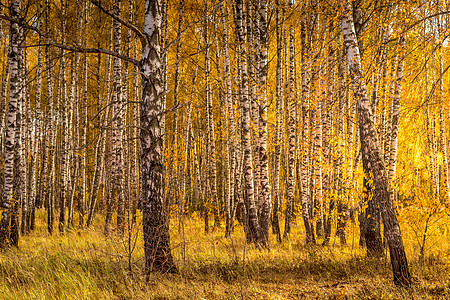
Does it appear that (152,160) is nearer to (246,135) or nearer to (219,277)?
(219,277)

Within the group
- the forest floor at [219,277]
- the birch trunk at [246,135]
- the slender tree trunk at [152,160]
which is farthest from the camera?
the birch trunk at [246,135]

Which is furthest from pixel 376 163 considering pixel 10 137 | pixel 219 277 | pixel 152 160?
pixel 10 137

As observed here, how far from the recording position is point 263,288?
403 centimetres

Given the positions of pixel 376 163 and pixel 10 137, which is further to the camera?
pixel 10 137

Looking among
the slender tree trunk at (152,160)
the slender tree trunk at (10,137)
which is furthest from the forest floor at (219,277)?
the slender tree trunk at (10,137)

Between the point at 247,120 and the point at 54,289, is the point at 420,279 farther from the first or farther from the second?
the point at 54,289

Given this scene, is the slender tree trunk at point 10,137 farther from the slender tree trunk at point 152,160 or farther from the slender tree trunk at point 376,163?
the slender tree trunk at point 376,163

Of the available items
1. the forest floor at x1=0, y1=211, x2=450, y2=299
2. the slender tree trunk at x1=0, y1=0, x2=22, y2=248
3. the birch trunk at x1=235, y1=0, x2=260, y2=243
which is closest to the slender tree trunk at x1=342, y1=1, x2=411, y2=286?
the forest floor at x1=0, y1=211, x2=450, y2=299

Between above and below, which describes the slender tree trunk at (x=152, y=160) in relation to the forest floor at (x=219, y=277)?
above

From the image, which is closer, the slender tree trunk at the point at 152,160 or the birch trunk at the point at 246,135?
the slender tree trunk at the point at 152,160

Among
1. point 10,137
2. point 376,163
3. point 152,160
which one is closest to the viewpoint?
point 376,163

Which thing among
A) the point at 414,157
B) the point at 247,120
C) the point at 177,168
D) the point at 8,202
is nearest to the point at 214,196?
the point at 177,168

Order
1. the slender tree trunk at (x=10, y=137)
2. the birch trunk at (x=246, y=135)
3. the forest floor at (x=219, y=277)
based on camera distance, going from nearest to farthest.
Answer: the forest floor at (x=219, y=277)
the slender tree trunk at (x=10, y=137)
the birch trunk at (x=246, y=135)

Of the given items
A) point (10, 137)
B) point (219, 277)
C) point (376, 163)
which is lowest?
point (219, 277)
